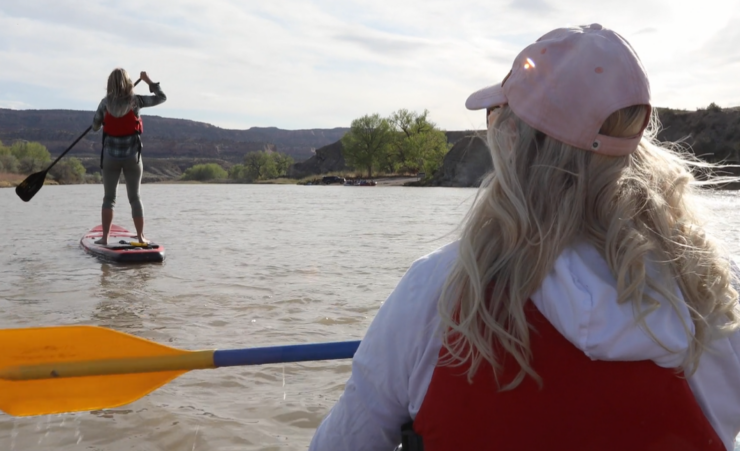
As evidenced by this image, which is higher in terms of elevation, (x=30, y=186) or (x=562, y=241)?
(x=562, y=241)

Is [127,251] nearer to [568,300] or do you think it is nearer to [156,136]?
[568,300]

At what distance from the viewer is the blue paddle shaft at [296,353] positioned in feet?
6.98

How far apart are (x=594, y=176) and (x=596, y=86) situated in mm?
159

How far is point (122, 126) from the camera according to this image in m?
6.92

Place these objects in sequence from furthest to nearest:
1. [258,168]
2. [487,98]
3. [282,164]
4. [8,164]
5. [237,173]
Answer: [282,164] → [258,168] → [237,173] → [8,164] → [487,98]

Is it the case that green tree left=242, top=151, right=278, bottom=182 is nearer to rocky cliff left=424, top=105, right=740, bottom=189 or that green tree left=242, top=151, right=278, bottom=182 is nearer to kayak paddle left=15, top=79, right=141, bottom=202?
rocky cliff left=424, top=105, right=740, bottom=189

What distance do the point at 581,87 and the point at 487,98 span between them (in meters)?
0.21

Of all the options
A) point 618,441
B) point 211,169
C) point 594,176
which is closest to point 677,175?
point 594,176

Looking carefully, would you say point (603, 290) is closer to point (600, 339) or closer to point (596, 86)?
point (600, 339)

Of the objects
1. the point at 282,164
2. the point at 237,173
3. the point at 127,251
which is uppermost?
the point at 282,164

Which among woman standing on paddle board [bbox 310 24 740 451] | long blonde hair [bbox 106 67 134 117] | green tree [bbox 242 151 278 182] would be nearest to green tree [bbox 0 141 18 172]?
green tree [bbox 242 151 278 182]

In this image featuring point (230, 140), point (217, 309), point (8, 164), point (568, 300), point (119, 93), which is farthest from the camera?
point (230, 140)

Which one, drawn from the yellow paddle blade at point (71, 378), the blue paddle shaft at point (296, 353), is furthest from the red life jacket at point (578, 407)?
the yellow paddle blade at point (71, 378)

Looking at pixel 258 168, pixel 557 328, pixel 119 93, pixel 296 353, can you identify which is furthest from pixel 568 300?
pixel 258 168
